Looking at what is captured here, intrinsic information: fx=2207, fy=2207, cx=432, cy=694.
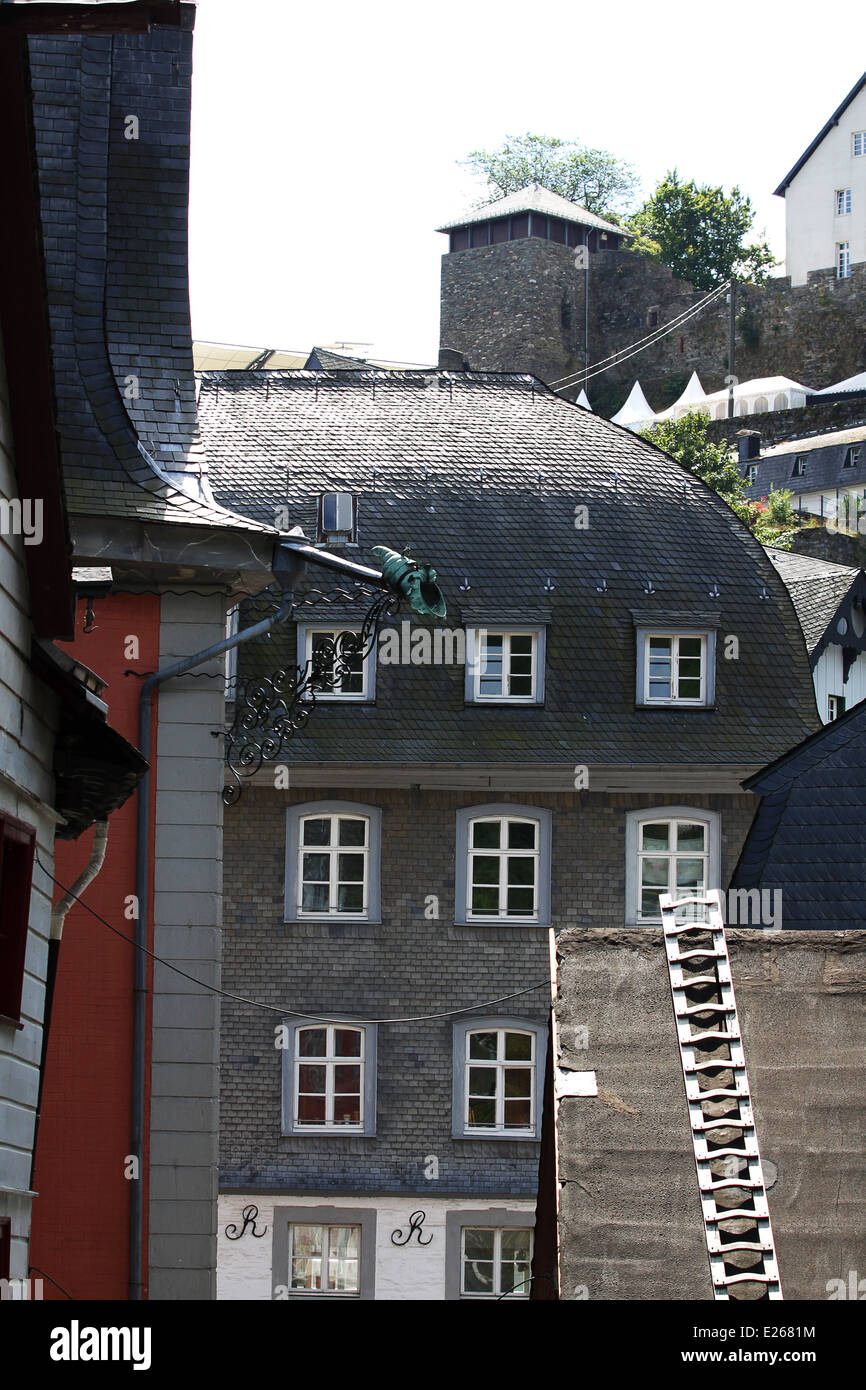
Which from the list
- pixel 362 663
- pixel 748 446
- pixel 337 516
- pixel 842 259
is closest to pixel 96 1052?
pixel 337 516

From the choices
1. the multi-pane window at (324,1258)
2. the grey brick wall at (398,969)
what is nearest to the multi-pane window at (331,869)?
the grey brick wall at (398,969)

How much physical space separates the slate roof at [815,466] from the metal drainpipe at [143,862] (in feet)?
176

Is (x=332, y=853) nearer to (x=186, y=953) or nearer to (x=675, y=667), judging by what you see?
(x=675, y=667)

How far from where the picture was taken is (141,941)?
14430 mm

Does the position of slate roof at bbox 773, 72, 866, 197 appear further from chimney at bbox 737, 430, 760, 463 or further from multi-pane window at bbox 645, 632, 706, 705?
multi-pane window at bbox 645, 632, 706, 705

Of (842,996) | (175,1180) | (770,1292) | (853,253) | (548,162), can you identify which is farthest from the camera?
(548,162)

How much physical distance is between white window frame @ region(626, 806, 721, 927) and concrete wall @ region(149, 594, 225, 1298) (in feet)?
40.5

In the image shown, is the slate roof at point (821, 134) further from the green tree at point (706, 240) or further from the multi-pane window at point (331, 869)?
the multi-pane window at point (331, 869)

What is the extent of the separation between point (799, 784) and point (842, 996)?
22.1 feet

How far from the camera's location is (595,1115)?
8.15 meters

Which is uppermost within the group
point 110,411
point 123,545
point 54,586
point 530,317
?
point 530,317

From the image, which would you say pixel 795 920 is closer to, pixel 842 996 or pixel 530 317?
pixel 842 996

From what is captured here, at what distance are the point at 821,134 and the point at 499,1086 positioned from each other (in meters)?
65.8

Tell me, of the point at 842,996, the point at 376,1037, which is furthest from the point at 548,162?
the point at 842,996
